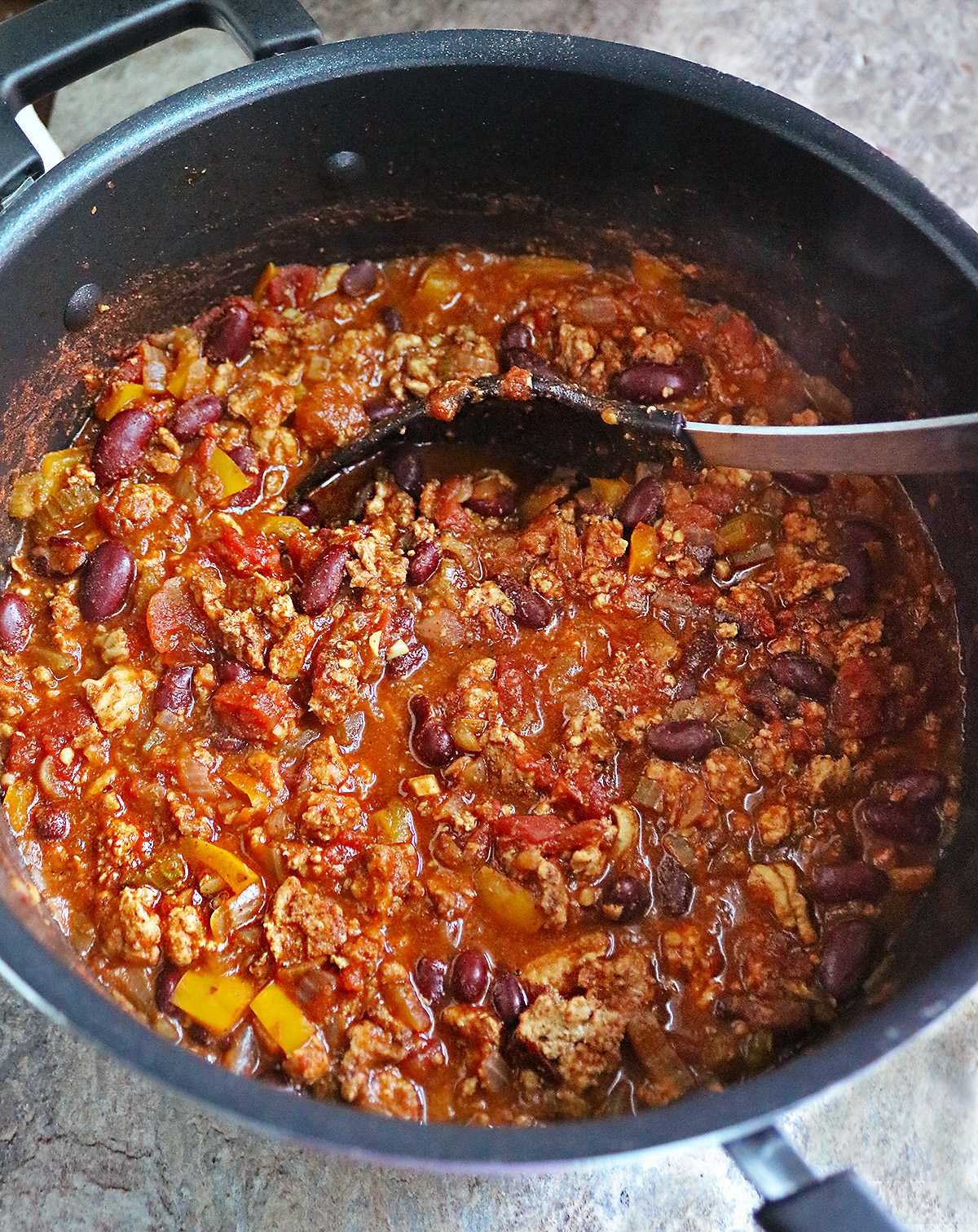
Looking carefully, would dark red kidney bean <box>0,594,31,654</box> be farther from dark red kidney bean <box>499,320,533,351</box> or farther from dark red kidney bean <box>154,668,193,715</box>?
dark red kidney bean <box>499,320,533,351</box>

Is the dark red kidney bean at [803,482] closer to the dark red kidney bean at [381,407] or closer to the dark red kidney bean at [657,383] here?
the dark red kidney bean at [657,383]

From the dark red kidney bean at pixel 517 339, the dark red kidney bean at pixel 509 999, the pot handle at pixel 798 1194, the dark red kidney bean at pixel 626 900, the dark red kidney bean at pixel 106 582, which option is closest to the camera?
the pot handle at pixel 798 1194

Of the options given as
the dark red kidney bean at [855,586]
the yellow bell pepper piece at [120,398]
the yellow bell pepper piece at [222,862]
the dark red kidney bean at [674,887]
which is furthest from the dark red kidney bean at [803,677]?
the yellow bell pepper piece at [120,398]

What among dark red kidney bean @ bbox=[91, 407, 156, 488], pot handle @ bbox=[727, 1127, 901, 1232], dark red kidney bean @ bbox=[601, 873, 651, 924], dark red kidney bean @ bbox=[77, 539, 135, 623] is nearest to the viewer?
pot handle @ bbox=[727, 1127, 901, 1232]

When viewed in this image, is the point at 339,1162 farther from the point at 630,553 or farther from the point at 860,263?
the point at 860,263

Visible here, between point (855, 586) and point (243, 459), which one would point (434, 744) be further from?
point (855, 586)

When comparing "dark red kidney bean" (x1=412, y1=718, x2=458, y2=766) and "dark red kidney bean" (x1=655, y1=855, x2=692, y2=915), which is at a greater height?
"dark red kidney bean" (x1=412, y1=718, x2=458, y2=766)

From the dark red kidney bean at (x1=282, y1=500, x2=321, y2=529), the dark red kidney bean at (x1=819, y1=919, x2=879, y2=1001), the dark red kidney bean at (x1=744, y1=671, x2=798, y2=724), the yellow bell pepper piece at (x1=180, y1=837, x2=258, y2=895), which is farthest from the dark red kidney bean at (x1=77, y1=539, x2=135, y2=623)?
the dark red kidney bean at (x1=819, y1=919, x2=879, y2=1001)
